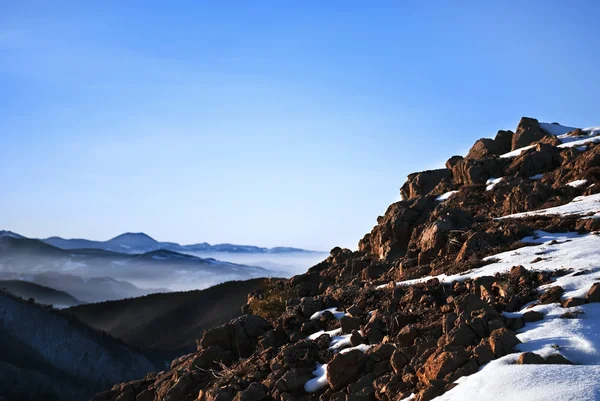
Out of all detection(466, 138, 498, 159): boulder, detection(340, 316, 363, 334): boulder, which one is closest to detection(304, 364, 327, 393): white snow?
detection(340, 316, 363, 334): boulder

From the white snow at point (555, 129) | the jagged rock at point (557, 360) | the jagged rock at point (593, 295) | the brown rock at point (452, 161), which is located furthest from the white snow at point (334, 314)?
the white snow at point (555, 129)

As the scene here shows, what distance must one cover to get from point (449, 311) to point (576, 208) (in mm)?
6069

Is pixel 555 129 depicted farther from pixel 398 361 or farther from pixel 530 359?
pixel 530 359

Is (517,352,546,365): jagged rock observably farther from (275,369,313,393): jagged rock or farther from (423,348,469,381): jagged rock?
(275,369,313,393): jagged rock

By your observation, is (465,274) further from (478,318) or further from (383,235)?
(383,235)

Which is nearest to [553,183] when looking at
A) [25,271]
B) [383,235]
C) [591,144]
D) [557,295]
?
[591,144]

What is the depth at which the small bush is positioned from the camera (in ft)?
63.4

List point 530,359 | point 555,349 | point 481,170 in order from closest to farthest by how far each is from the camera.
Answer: point 530,359, point 555,349, point 481,170

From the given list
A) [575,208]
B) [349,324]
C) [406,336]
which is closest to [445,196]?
[575,208]

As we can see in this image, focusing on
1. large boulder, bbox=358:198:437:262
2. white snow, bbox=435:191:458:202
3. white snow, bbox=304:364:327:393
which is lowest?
white snow, bbox=304:364:327:393

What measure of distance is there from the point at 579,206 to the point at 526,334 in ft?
24.3

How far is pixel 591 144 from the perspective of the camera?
66.3ft

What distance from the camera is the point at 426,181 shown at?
2411cm

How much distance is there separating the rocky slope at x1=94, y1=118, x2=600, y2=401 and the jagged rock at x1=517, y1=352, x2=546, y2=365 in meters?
0.02
